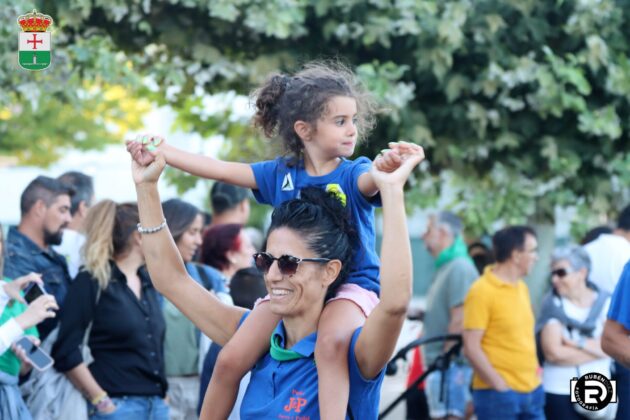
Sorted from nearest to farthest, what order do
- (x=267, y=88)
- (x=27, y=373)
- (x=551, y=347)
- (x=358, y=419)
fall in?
1. (x=358, y=419)
2. (x=267, y=88)
3. (x=27, y=373)
4. (x=551, y=347)

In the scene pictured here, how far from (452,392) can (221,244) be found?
2.86 meters

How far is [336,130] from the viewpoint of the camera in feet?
13.7

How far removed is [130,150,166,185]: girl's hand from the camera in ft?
11.6

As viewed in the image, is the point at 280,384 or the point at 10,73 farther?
the point at 10,73

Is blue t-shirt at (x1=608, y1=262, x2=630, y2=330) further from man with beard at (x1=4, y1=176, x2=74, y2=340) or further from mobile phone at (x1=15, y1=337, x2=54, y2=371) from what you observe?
man with beard at (x1=4, y1=176, x2=74, y2=340)

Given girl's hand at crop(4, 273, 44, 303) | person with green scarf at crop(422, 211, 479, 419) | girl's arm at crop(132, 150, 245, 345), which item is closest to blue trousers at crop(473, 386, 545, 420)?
person with green scarf at crop(422, 211, 479, 419)

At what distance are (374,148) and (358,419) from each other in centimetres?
495

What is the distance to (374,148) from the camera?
8250 mm

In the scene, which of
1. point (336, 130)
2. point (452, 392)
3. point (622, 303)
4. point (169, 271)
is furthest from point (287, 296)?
point (452, 392)

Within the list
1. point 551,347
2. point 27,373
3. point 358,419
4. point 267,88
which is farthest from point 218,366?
point 551,347

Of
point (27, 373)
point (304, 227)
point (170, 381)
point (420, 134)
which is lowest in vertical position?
point (170, 381)

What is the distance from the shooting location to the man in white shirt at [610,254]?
8.13 meters

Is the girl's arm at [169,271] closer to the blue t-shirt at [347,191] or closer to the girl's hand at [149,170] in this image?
the girl's hand at [149,170]

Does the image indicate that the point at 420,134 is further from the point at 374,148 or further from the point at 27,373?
the point at 27,373
